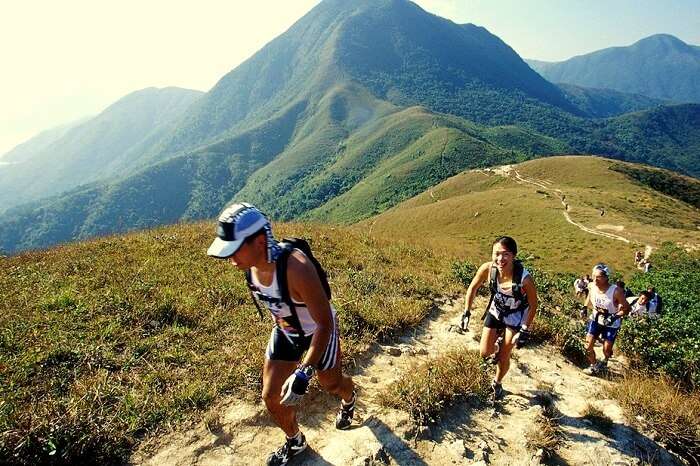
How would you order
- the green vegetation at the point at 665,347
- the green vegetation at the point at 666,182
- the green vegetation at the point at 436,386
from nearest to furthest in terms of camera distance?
the green vegetation at the point at 436,386 < the green vegetation at the point at 665,347 < the green vegetation at the point at 666,182

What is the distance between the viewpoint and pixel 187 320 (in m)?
7.36

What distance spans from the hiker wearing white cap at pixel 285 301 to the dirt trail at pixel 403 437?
20.7 inches

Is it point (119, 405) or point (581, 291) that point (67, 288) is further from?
point (581, 291)

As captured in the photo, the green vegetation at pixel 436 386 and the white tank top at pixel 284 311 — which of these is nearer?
the white tank top at pixel 284 311

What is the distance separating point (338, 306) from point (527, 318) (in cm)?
346

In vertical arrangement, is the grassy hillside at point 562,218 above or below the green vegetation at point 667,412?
below

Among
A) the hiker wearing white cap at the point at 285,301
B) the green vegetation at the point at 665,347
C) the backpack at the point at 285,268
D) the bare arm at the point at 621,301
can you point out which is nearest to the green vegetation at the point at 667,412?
the green vegetation at the point at 665,347

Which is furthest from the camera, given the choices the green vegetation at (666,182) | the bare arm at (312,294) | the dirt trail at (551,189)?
the green vegetation at (666,182)

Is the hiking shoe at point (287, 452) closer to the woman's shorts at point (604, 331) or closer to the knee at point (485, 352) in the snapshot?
the knee at point (485, 352)

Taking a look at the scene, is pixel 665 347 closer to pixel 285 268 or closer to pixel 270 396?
pixel 270 396

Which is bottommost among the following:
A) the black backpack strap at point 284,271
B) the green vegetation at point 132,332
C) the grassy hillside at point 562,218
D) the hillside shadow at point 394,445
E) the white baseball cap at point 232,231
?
the grassy hillside at point 562,218

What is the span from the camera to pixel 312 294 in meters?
3.60

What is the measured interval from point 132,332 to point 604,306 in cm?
900

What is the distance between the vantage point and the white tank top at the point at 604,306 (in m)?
8.09
